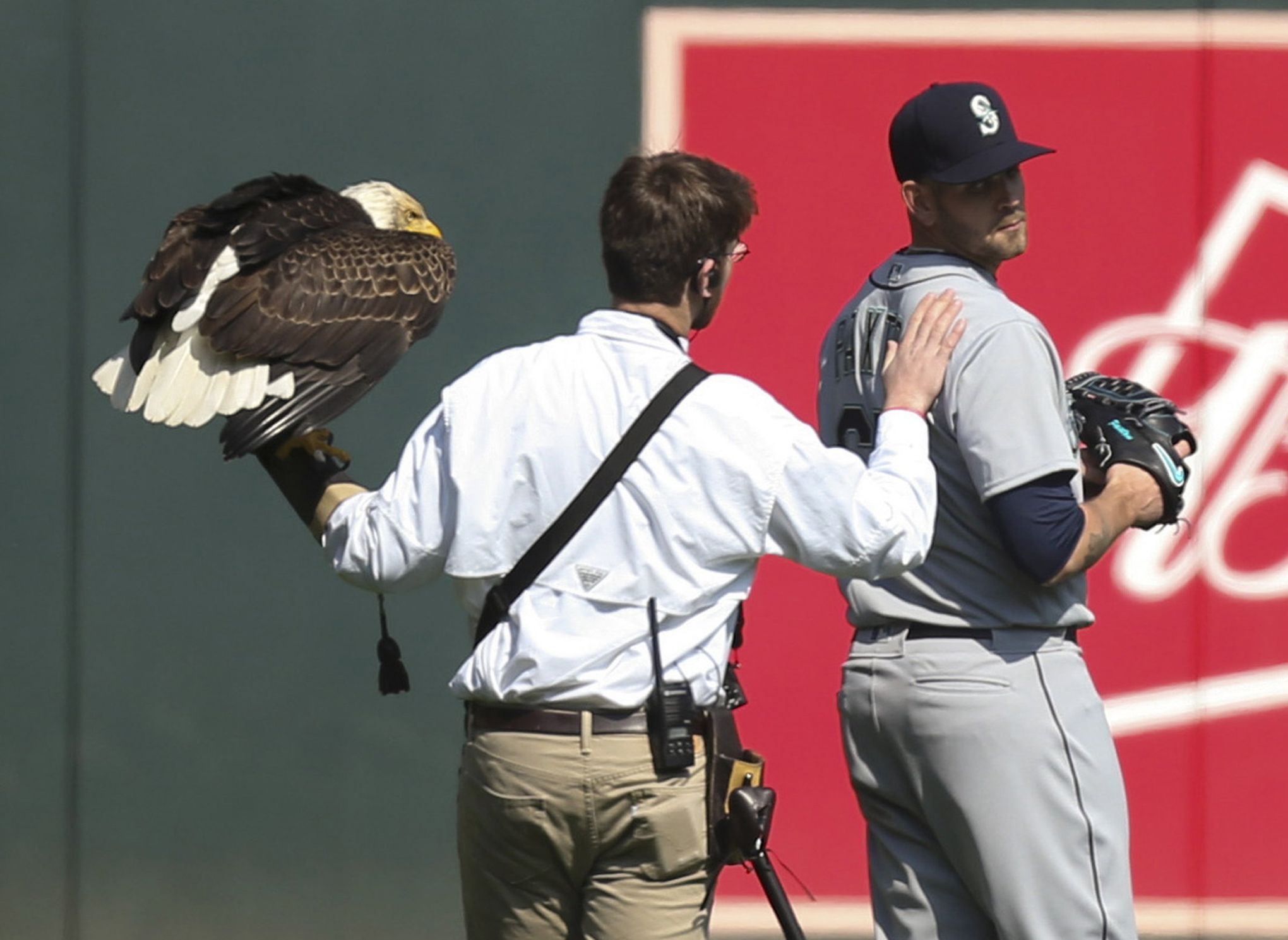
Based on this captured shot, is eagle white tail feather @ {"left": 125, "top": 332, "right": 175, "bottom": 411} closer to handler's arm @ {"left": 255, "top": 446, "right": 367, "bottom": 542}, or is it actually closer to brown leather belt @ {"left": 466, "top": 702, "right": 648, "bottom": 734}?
handler's arm @ {"left": 255, "top": 446, "right": 367, "bottom": 542}

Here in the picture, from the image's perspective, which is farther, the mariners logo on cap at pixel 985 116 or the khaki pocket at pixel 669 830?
the mariners logo on cap at pixel 985 116

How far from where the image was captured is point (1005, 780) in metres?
2.87

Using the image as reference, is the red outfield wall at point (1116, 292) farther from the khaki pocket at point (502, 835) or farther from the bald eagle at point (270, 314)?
the khaki pocket at point (502, 835)

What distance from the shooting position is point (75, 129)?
189 inches

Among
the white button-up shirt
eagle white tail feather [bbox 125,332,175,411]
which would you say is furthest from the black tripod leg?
eagle white tail feather [bbox 125,332,175,411]

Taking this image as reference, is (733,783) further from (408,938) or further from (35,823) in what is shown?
(35,823)

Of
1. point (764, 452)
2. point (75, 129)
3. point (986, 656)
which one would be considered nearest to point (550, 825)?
point (764, 452)

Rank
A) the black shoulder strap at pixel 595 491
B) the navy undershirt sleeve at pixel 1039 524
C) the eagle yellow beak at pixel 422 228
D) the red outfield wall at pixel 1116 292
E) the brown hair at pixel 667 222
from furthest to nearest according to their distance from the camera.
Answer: the red outfield wall at pixel 1116 292, the eagle yellow beak at pixel 422 228, the navy undershirt sleeve at pixel 1039 524, the brown hair at pixel 667 222, the black shoulder strap at pixel 595 491

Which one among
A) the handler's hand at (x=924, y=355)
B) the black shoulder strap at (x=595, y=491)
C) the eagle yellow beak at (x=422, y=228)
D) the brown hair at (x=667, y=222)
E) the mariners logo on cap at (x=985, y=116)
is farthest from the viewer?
A: the eagle yellow beak at (x=422, y=228)

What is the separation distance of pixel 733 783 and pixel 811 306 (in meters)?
2.50

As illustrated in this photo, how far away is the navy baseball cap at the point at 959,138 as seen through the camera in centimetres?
300

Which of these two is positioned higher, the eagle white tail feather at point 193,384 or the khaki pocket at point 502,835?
the eagle white tail feather at point 193,384

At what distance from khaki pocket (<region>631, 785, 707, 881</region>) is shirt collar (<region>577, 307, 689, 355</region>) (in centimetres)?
66

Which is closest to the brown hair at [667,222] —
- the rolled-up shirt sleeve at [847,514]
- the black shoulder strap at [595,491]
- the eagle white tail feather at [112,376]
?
the black shoulder strap at [595,491]
